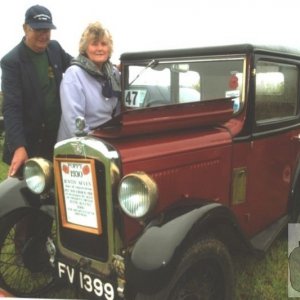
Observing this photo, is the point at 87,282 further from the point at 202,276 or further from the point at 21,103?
the point at 21,103

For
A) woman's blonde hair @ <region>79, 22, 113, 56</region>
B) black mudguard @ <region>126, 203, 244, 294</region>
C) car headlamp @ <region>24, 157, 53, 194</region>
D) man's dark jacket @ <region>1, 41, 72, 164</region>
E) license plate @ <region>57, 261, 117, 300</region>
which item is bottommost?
license plate @ <region>57, 261, 117, 300</region>

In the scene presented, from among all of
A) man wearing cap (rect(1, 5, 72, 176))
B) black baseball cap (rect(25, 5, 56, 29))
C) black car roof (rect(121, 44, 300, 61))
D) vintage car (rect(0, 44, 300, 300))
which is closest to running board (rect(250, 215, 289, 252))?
vintage car (rect(0, 44, 300, 300))

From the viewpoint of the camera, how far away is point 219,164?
2711mm

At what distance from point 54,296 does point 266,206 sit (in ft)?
5.54

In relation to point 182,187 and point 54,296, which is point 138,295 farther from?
point 54,296

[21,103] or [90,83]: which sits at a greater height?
[90,83]

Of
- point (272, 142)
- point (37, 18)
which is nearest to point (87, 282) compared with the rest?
point (272, 142)

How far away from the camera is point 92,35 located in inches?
113

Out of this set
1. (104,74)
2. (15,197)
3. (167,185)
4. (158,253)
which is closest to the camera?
(158,253)

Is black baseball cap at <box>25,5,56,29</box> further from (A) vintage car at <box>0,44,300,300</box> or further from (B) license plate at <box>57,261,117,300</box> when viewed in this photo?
(B) license plate at <box>57,261,117,300</box>

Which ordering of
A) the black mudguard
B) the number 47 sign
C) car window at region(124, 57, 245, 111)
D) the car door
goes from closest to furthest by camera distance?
the black mudguard
car window at region(124, 57, 245, 111)
the car door
the number 47 sign

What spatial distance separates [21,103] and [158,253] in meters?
1.70

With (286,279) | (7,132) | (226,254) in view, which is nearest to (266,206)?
(286,279)

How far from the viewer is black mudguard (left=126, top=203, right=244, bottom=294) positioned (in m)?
1.94
